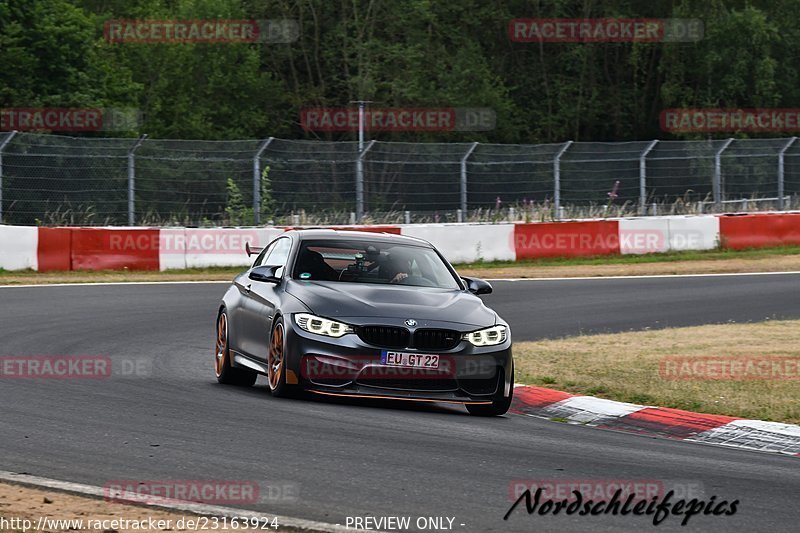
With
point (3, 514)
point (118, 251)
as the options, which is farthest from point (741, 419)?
point (118, 251)

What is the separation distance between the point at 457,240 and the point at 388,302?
17155 mm

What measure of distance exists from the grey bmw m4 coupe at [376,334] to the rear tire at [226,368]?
1.12 ft

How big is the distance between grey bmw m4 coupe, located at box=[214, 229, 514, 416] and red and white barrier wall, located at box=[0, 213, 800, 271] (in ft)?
44.8

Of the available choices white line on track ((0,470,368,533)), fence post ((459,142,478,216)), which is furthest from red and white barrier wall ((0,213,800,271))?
white line on track ((0,470,368,533))

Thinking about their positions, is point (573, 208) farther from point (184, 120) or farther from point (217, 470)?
point (184, 120)

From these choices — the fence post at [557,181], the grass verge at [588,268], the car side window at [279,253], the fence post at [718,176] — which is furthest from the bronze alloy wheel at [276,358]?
the fence post at [718,176]

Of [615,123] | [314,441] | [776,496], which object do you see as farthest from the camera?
[615,123]

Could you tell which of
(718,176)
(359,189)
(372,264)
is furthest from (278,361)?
(718,176)

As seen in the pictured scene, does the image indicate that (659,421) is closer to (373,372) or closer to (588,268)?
(373,372)

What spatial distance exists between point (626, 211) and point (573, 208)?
1.51 m

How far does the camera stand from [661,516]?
6816 millimetres

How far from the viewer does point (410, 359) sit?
33.6ft

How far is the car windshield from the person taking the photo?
37.5ft

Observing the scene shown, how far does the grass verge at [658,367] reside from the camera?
35.9 ft
